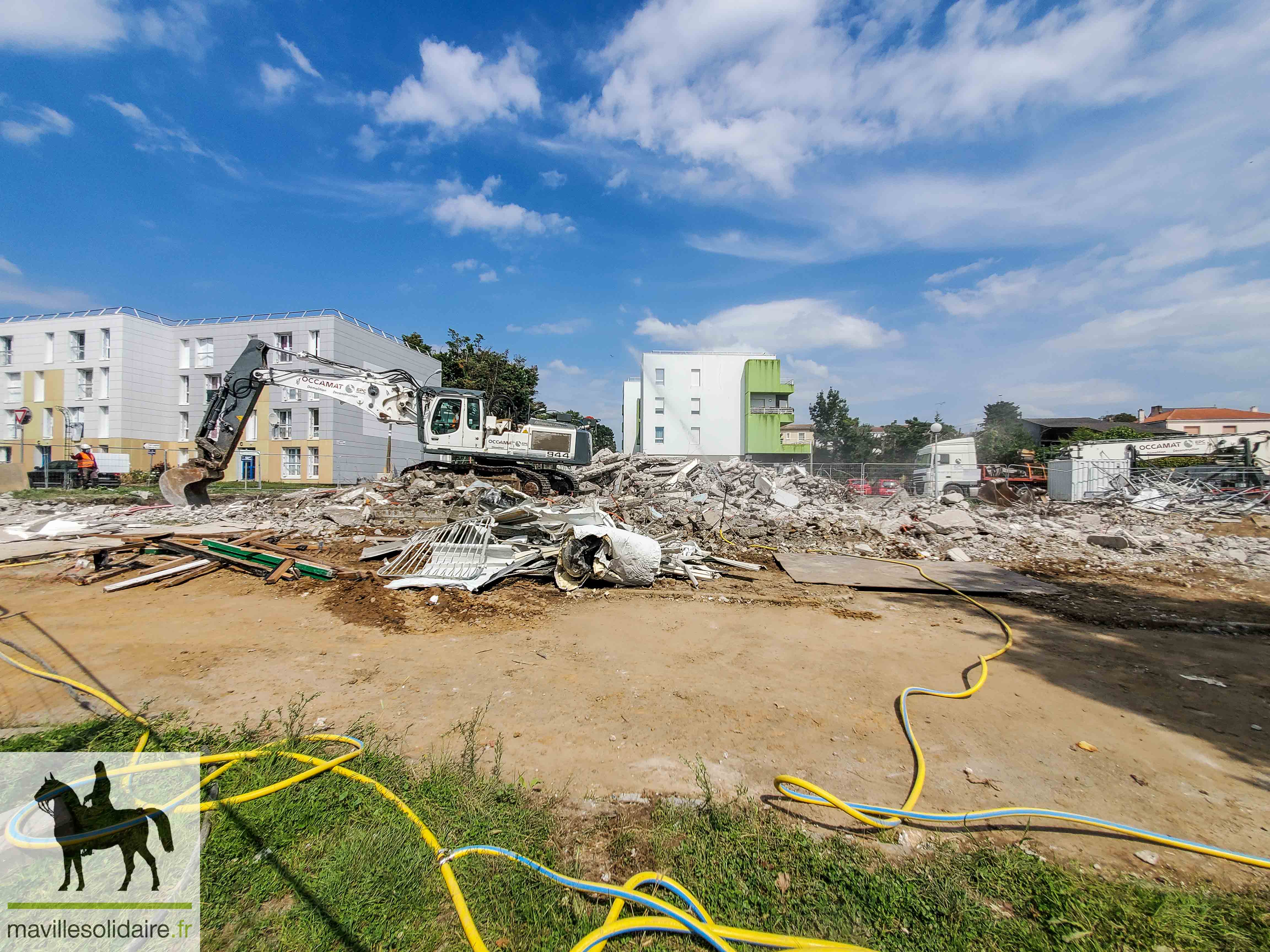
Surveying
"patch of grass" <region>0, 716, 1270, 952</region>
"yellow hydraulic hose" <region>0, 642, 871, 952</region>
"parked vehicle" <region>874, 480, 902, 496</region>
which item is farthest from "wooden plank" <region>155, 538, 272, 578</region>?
"parked vehicle" <region>874, 480, 902, 496</region>

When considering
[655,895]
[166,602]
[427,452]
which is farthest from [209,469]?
[655,895]

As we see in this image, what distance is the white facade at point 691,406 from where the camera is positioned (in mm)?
38062

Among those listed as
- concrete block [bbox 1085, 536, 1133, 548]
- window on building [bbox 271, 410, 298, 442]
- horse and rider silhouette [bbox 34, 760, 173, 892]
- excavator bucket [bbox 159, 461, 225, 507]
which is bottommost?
horse and rider silhouette [bbox 34, 760, 173, 892]

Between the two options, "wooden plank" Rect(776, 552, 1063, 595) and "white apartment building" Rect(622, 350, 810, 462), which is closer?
"wooden plank" Rect(776, 552, 1063, 595)

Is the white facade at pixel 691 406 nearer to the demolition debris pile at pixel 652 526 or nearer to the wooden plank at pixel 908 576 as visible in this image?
the demolition debris pile at pixel 652 526

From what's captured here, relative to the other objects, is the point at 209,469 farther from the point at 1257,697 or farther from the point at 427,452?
the point at 1257,697

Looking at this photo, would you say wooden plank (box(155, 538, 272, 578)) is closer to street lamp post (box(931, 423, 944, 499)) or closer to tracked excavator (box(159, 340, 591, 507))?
tracked excavator (box(159, 340, 591, 507))

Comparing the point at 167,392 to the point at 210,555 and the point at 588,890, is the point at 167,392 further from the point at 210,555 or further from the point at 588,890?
the point at 588,890

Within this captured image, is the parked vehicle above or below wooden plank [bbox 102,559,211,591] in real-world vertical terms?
above

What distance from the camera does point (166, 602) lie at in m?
5.82

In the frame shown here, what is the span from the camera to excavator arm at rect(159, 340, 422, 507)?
10.7 metres

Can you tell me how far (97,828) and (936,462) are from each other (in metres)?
21.6

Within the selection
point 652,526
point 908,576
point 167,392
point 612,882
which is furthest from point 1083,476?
point 167,392

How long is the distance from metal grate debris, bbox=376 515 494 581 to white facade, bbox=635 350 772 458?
30670 millimetres
